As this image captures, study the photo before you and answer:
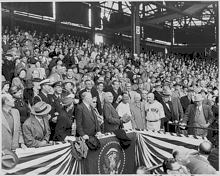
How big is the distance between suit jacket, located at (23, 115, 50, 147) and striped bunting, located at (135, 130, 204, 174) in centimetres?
183

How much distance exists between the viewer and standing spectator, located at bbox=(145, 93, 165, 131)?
6637mm

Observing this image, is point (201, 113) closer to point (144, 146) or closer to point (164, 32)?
point (144, 146)

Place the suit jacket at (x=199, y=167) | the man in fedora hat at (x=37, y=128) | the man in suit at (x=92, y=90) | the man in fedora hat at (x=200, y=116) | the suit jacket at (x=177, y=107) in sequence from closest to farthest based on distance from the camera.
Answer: the suit jacket at (x=199, y=167) → the man in fedora hat at (x=37, y=128) → the man in fedora hat at (x=200, y=116) → the man in suit at (x=92, y=90) → the suit jacket at (x=177, y=107)

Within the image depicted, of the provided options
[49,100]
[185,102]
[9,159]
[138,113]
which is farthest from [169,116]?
[9,159]

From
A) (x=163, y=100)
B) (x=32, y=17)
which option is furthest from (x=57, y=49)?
(x=32, y=17)

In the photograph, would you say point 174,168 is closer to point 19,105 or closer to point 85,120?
point 85,120

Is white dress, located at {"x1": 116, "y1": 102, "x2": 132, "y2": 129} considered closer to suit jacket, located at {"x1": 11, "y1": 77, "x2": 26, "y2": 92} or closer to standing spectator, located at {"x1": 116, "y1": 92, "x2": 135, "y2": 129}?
standing spectator, located at {"x1": 116, "y1": 92, "x2": 135, "y2": 129}

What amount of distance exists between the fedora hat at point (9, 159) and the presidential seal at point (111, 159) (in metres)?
1.48

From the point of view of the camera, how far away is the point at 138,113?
21.9ft

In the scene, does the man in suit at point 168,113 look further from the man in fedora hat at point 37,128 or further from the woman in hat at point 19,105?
the man in fedora hat at point 37,128

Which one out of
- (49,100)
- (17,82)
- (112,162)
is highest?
(17,82)

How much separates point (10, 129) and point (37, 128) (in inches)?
14.3

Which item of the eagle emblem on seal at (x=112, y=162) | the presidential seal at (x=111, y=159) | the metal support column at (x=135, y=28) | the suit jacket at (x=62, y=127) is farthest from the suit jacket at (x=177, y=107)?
the metal support column at (x=135, y=28)

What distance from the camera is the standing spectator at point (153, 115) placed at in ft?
21.8
